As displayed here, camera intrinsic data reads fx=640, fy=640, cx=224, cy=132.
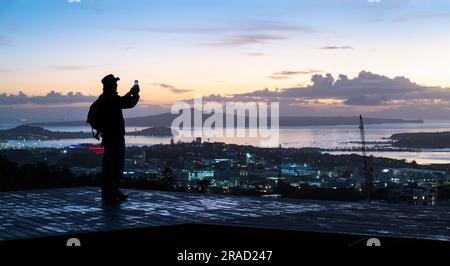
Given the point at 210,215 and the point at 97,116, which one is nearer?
the point at 210,215

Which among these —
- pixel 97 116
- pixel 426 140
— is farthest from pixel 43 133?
pixel 97 116

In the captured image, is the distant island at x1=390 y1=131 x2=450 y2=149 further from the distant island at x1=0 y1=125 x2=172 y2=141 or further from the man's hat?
the man's hat

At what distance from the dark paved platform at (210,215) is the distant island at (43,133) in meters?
44.5

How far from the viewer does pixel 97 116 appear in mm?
11289

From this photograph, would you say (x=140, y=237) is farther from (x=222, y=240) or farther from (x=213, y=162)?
(x=213, y=162)

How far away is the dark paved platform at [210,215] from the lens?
7691 mm

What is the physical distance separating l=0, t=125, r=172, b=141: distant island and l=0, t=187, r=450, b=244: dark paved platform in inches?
1752

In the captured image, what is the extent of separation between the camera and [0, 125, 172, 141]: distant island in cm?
5825

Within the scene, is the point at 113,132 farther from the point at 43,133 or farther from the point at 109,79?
the point at 43,133

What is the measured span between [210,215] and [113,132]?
3.03 m

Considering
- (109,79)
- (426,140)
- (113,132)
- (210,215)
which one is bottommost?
(210,215)

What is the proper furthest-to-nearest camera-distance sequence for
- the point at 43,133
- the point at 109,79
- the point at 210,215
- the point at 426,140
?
the point at 426,140 < the point at 43,133 < the point at 109,79 < the point at 210,215

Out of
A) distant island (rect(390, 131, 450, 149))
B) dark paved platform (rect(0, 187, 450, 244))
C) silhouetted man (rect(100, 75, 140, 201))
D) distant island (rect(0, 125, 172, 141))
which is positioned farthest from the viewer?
distant island (rect(390, 131, 450, 149))

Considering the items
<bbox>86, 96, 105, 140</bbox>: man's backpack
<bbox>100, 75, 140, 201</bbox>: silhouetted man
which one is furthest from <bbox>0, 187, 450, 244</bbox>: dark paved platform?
<bbox>86, 96, 105, 140</bbox>: man's backpack
